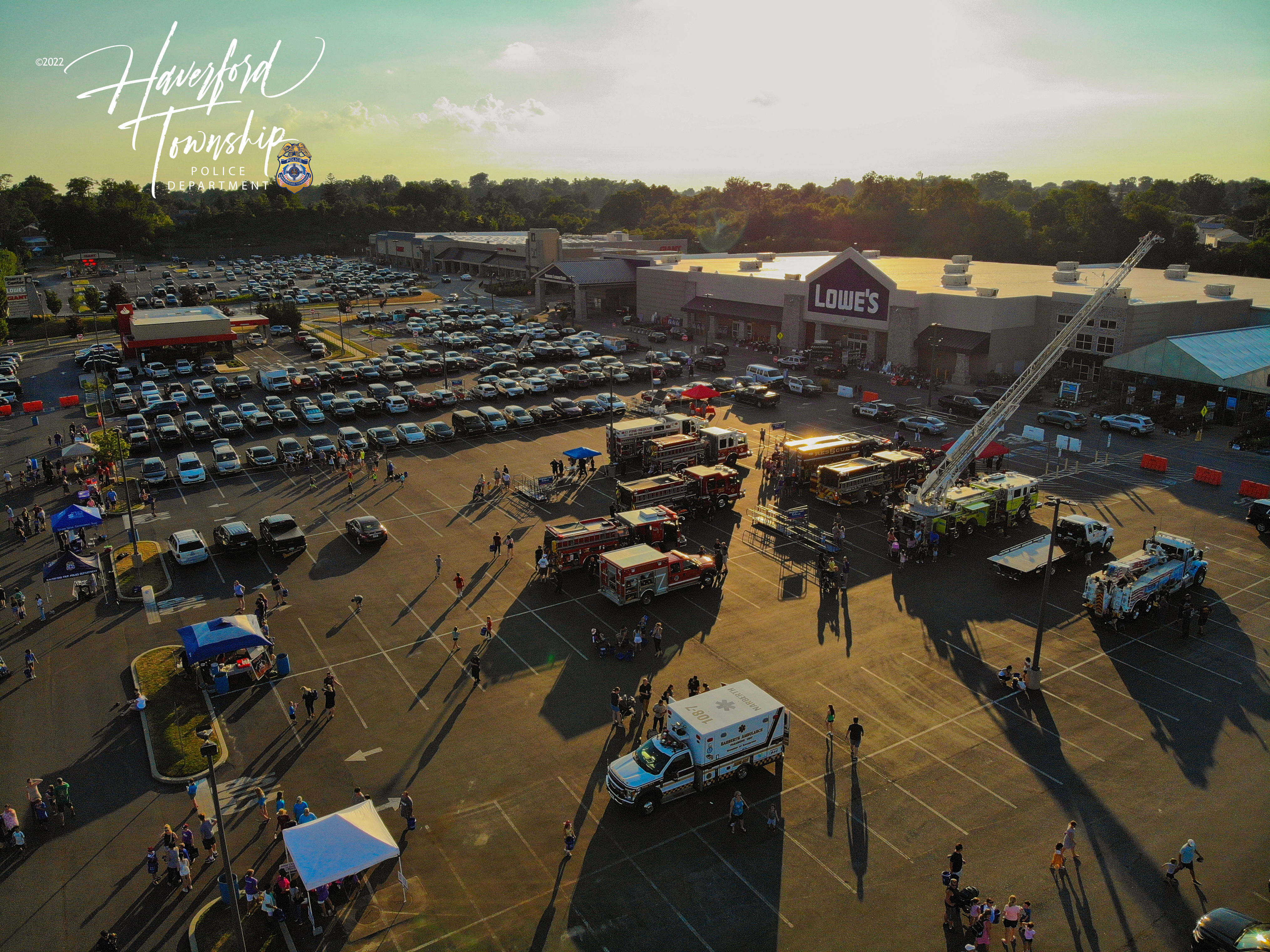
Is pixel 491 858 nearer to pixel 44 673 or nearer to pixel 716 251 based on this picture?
pixel 44 673

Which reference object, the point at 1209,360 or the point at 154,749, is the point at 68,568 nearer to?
the point at 154,749

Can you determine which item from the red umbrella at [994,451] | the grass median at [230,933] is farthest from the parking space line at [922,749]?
the red umbrella at [994,451]

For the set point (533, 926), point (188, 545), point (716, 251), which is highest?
point (716, 251)

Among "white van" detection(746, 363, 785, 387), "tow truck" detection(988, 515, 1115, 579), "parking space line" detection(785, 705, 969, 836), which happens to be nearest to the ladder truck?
"tow truck" detection(988, 515, 1115, 579)

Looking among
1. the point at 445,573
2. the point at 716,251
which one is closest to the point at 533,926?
the point at 445,573

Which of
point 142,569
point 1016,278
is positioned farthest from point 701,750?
point 1016,278

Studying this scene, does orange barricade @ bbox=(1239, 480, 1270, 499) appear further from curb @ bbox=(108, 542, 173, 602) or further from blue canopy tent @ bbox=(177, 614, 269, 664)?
curb @ bbox=(108, 542, 173, 602)

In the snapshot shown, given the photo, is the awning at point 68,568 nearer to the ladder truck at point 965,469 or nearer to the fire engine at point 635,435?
the fire engine at point 635,435
